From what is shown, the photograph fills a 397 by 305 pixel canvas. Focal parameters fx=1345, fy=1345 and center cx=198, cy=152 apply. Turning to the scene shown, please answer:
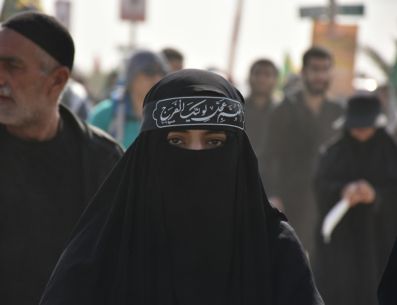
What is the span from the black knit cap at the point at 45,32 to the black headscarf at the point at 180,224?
1406 millimetres

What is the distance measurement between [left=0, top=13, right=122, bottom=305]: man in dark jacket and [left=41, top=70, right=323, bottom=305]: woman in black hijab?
0.95 m

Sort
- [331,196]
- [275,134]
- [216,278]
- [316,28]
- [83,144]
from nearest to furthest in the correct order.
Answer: [216,278]
[83,144]
[331,196]
[275,134]
[316,28]

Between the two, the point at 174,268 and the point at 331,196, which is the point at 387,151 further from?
the point at 174,268

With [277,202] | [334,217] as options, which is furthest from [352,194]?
[277,202]

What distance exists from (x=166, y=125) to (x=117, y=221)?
1.09 ft

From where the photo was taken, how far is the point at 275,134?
11.5m

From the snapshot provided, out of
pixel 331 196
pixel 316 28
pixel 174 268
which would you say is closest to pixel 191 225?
pixel 174 268

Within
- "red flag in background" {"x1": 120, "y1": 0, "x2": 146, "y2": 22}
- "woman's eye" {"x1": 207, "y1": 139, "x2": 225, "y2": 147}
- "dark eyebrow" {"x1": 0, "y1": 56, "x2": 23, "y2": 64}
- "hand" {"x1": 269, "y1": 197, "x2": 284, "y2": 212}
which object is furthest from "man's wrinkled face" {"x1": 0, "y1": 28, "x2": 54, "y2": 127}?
"red flag in background" {"x1": 120, "y1": 0, "x2": 146, "y2": 22}

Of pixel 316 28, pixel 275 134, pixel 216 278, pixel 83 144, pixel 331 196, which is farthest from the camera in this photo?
pixel 316 28

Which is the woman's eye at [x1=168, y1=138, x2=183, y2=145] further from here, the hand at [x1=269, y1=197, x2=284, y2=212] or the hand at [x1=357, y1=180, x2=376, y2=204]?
the hand at [x1=269, y1=197, x2=284, y2=212]

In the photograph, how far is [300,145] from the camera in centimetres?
1144

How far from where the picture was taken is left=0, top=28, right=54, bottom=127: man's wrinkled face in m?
5.42

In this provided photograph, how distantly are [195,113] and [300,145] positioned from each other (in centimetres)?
738

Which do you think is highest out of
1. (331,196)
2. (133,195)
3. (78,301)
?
(133,195)
